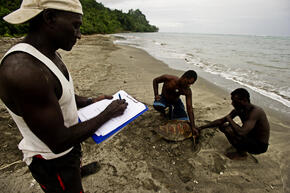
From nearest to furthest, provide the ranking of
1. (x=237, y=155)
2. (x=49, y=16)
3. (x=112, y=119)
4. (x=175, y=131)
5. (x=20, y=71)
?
(x=20, y=71) < (x=49, y=16) < (x=112, y=119) < (x=237, y=155) < (x=175, y=131)

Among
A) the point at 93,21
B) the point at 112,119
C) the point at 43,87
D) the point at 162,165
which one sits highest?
the point at 93,21

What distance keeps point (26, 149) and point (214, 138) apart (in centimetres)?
274

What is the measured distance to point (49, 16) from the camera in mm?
756

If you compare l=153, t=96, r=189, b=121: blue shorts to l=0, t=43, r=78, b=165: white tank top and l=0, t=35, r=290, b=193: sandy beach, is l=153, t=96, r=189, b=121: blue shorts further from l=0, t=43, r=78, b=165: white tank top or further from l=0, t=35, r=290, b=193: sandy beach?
l=0, t=43, r=78, b=165: white tank top

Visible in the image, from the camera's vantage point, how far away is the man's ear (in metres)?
0.74

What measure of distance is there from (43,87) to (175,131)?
2346mm

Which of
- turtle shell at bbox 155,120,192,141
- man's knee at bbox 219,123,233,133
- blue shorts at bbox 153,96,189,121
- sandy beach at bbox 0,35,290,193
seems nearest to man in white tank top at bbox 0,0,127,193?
sandy beach at bbox 0,35,290,193

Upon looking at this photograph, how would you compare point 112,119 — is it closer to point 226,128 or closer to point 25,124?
point 25,124

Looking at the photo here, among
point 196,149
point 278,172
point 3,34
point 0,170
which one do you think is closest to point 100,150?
point 0,170

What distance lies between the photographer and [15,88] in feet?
2.10

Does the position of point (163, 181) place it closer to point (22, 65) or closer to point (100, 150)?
point (100, 150)

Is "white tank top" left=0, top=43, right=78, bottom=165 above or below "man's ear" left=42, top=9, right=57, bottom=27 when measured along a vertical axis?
below

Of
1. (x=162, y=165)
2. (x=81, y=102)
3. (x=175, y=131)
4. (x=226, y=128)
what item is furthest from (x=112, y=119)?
(x=226, y=128)

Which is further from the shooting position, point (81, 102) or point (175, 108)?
point (175, 108)
